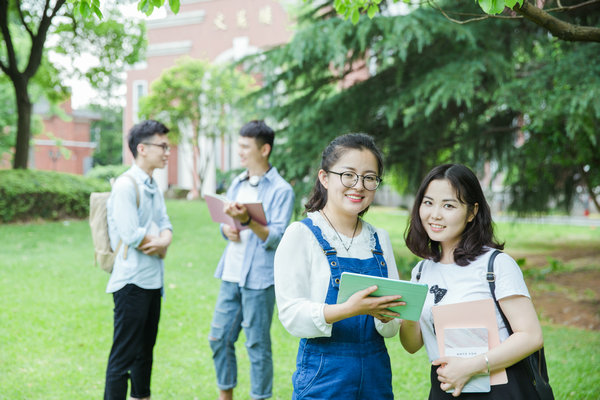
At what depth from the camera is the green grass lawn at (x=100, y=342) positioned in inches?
170

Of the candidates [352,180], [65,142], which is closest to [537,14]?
[352,180]

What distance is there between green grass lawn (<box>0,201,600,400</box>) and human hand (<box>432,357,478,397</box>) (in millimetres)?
2426

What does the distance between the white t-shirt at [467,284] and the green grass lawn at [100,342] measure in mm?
2400

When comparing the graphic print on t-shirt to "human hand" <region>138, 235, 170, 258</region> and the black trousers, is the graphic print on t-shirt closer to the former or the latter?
the black trousers

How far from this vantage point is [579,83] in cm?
577

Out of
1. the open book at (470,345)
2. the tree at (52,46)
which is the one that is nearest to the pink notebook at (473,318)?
the open book at (470,345)

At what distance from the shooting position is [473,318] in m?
1.95

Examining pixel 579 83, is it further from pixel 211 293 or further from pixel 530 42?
pixel 211 293

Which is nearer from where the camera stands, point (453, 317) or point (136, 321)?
point (453, 317)

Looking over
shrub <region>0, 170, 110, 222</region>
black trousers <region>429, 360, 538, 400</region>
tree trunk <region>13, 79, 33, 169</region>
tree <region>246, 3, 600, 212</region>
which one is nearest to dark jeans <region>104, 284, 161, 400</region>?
black trousers <region>429, 360, 538, 400</region>

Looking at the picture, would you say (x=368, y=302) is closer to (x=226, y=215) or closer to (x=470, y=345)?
(x=470, y=345)

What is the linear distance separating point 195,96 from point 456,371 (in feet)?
72.4

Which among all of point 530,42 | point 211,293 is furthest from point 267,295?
point 530,42

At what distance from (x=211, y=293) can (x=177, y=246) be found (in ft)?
12.6
